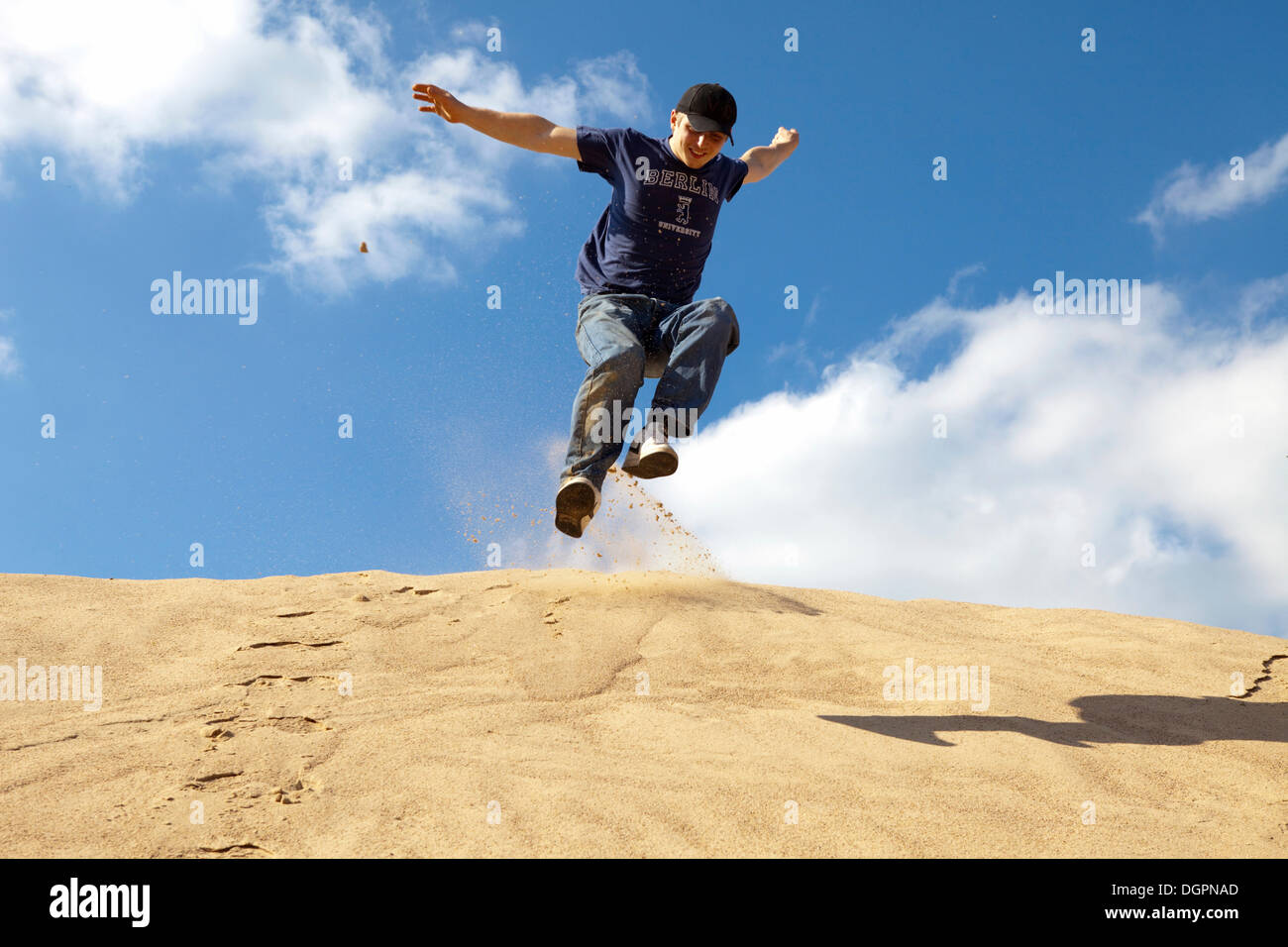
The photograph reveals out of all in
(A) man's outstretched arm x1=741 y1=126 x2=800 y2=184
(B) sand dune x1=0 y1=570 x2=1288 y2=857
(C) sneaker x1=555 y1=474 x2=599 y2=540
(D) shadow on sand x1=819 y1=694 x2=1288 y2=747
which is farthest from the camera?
(A) man's outstretched arm x1=741 y1=126 x2=800 y2=184

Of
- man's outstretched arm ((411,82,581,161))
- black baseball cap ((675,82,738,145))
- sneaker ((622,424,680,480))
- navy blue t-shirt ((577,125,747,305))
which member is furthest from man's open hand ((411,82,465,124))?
sneaker ((622,424,680,480))

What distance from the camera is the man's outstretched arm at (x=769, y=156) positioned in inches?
220

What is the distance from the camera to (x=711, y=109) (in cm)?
482

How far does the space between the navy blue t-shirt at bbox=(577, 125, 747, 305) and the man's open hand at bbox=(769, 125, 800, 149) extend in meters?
0.90

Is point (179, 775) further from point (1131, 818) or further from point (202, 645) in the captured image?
point (1131, 818)

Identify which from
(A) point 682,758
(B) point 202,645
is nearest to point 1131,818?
(A) point 682,758

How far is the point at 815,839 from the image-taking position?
302 cm

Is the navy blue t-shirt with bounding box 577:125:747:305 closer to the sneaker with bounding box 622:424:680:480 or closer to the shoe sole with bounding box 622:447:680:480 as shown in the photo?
the sneaker with bounding box 622:424:680:480

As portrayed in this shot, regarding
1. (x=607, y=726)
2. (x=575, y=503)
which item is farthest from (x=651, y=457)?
(x=607, y=726)

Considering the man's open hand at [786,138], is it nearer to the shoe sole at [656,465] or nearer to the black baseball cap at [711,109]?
the black baseball cap at [711,109]

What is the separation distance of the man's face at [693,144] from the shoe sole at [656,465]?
5.57 ft

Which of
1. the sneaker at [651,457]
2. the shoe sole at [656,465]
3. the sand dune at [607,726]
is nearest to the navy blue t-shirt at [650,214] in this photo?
the sneaker at [651,457]

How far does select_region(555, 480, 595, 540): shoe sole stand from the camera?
421 centimetres

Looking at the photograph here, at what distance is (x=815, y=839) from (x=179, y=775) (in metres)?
2.35
